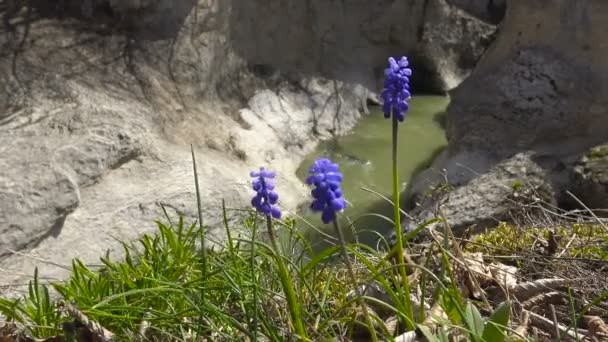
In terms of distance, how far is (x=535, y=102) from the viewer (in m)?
5.48

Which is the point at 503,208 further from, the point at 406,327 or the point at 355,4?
the point at 355,4

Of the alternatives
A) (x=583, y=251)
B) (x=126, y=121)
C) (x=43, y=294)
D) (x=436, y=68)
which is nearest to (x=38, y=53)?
(x=126, y=121)

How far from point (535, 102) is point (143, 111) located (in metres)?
2.76

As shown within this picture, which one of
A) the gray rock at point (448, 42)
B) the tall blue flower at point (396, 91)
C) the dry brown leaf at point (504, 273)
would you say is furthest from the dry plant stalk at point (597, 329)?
the gray rock at point (448, 42)

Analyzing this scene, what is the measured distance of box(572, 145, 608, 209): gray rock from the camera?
4.59 metres

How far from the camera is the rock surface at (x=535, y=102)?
5195mm

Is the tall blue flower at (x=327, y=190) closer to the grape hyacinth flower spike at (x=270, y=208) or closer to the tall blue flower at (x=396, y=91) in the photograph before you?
the grape hyacinth flower spike at (x=270, y=208)

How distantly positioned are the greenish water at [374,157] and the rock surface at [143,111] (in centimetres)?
18

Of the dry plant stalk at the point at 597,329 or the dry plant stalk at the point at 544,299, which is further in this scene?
the dry plant stalk at the point at 544,299

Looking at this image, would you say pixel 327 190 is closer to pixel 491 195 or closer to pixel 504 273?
pixel 504 273

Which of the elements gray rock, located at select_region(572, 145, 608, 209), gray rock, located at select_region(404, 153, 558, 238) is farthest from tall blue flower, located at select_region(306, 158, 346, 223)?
gray rock, located at select_region(572, 145, 608, 209)

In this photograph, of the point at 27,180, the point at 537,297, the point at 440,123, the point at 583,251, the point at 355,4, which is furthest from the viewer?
the point at 355,4

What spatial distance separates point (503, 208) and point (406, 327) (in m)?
2.77

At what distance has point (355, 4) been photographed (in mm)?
8062
